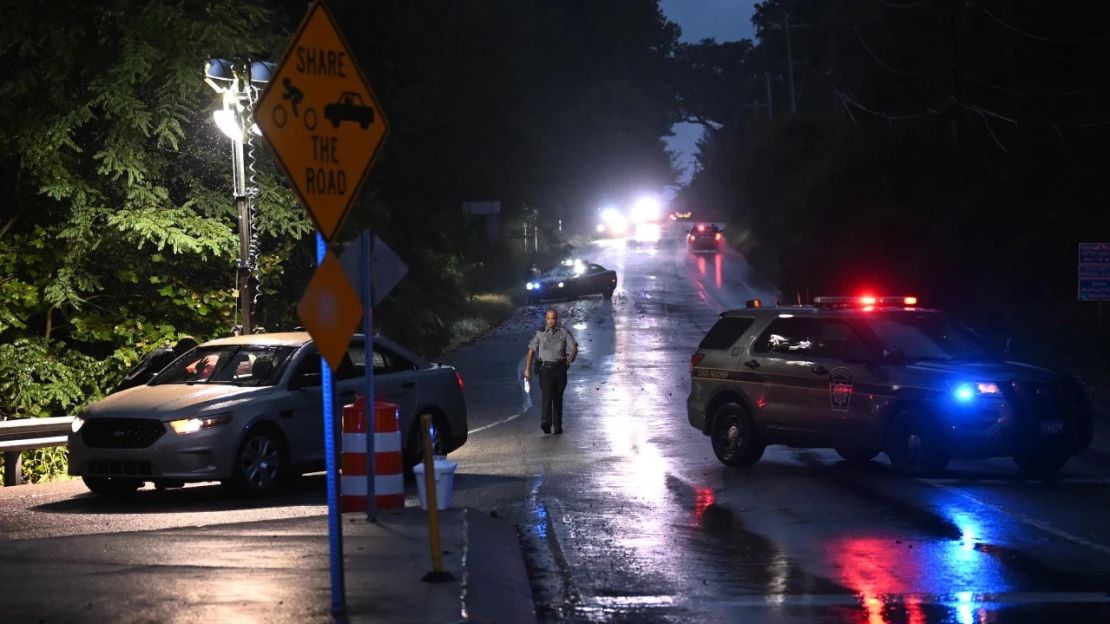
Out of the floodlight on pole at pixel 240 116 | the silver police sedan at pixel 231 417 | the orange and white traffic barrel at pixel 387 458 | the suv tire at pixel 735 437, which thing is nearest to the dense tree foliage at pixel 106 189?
the floodlight on pole at pixel 240 116

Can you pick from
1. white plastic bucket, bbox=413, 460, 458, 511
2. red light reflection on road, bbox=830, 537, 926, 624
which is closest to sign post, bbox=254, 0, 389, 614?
red light reflection on road, bbox=830, 537, 926, 624

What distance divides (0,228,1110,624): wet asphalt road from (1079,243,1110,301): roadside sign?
10898mm

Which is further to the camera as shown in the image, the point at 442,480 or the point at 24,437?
the point at 24,437

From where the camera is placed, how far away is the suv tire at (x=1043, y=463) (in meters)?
16.6

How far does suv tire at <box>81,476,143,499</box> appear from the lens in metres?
16.0

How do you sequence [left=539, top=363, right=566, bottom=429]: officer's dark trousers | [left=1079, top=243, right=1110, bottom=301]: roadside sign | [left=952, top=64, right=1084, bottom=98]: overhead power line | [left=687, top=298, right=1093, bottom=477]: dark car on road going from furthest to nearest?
[left=952, top=64, right=1084, bottom=98]: overhead power line → [left=1079, top=243, right=1110, bottom=301]: roadside sign → [left=539, top=363, right=566, bottom=429]: officer's dark trousers → [left=687, top=298, right=1093, bottom=477]: dark car on road

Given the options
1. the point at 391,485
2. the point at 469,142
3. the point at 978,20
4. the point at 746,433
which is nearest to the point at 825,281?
the point at 978,20

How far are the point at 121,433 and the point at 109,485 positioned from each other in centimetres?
88

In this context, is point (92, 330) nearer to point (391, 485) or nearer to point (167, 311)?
point (167, 311)

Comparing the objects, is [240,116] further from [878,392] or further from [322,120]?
[322,120]

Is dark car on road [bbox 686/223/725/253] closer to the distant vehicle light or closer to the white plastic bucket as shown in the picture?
the distant vehicle light

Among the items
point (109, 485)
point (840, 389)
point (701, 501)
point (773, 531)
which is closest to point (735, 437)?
point (840, 389)

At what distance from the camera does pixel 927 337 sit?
17531 mm

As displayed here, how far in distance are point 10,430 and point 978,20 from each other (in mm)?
41000
